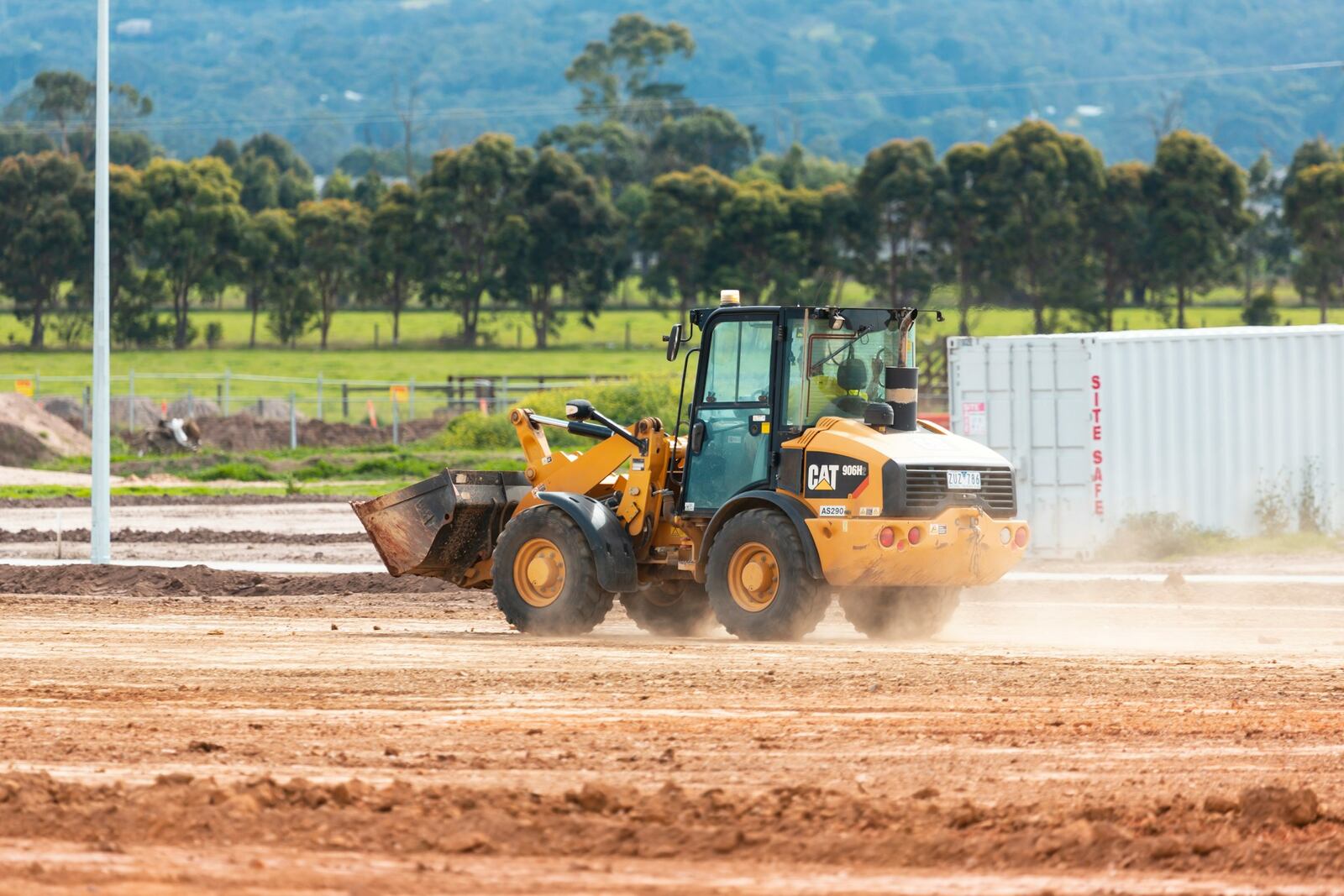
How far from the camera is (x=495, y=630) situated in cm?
1534

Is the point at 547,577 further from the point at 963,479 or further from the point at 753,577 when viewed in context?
the point at 963,479

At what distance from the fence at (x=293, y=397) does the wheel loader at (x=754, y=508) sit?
30371mm

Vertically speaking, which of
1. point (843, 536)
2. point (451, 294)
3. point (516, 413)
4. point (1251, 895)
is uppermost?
point (451, 294)

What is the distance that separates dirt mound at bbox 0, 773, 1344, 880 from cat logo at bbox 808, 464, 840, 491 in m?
5.70

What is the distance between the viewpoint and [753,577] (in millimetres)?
13695

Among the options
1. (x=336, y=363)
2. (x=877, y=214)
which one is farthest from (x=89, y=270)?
(x=877, y=214)

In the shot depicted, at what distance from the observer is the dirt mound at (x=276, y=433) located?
4600 centimetres

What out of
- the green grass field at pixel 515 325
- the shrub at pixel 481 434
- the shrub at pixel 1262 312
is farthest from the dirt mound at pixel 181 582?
the shrub at pixel 1262 312

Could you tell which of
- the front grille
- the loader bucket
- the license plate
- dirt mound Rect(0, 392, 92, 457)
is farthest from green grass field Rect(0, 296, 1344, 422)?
the license plate

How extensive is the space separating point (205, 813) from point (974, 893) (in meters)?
3.03

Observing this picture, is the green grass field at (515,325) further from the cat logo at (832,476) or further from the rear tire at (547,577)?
the cat logo at (832,476)

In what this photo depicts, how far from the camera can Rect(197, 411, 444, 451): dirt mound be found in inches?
1811

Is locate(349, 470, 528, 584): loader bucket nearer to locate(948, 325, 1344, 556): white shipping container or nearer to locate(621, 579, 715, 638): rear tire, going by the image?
locate(621, 579, 715, 638): rear tire

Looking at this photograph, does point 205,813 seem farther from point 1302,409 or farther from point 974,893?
point 1302,409
